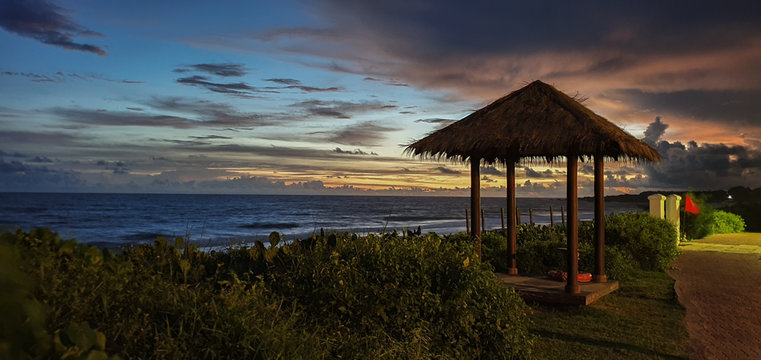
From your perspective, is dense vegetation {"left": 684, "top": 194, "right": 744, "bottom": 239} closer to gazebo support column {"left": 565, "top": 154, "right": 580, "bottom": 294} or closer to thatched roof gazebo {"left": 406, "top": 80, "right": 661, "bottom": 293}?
thatched roof gazebo {"left": 406, "top": 80, "right": 661, "bottom": 293}

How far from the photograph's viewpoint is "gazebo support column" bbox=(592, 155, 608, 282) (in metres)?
8.43

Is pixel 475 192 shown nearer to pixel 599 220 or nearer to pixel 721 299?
pixel 599 220

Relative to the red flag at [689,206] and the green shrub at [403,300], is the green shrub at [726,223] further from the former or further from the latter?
the green shrub at [403,300]

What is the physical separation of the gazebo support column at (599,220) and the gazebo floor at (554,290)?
0.79 ft

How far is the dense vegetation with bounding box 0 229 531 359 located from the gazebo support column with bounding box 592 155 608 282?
3796 mm

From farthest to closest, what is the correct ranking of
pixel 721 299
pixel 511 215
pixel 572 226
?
pixel 511 215
pixel 721 299
pixel 572 226

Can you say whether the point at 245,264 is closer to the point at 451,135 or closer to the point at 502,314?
the point at 502,314

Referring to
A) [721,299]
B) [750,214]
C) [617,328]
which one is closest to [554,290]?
[617,328]

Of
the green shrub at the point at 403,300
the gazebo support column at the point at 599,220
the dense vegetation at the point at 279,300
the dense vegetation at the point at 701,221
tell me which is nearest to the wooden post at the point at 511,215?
the gazebo support column at the point at 599,220

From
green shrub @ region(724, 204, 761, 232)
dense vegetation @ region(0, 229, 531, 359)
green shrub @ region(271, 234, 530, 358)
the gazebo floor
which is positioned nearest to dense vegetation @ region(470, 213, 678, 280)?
the gazebo floor

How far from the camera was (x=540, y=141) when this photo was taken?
24.7 feet

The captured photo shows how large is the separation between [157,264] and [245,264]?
2.66 ft

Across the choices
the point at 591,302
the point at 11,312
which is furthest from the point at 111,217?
the point at 11,312

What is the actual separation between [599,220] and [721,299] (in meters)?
2.46
